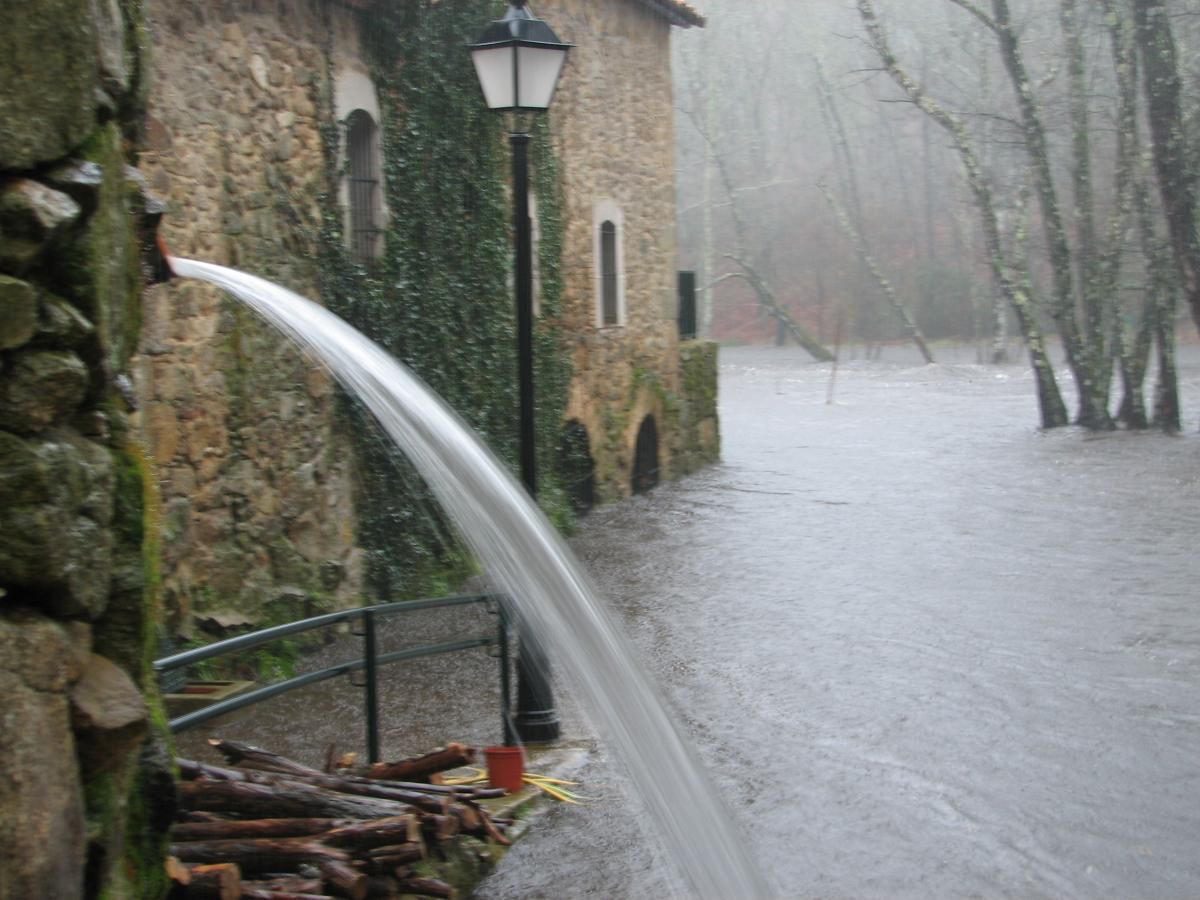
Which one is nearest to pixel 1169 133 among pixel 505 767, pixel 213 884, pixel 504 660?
pixel 504 660

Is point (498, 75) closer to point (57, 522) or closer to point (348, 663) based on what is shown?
point (348, 663)

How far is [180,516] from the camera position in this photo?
849 centimetres

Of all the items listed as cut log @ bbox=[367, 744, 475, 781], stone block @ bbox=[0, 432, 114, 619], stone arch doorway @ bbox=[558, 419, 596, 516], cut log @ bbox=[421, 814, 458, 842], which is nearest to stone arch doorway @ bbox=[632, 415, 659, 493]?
stone arch doorway @ bbox=[558, 419, 596, 516]

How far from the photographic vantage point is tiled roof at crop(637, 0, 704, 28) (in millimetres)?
17328

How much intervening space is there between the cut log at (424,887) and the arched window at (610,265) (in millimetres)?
11828

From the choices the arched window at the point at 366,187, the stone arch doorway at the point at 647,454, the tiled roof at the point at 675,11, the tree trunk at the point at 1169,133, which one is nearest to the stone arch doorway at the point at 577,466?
the stone arch doorway at the point at 647,454

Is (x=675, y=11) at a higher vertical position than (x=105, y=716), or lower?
higher

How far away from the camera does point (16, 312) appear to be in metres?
2.59

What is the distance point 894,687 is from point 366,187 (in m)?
5.38

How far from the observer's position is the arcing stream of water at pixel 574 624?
15.2ft

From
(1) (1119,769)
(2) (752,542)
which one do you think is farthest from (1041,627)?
(2) (752,542)

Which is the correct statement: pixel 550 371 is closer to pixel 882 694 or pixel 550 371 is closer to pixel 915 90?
pixel 882 694

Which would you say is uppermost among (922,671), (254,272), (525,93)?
(525,93)

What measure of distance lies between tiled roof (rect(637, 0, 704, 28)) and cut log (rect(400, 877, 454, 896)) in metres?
14.1
